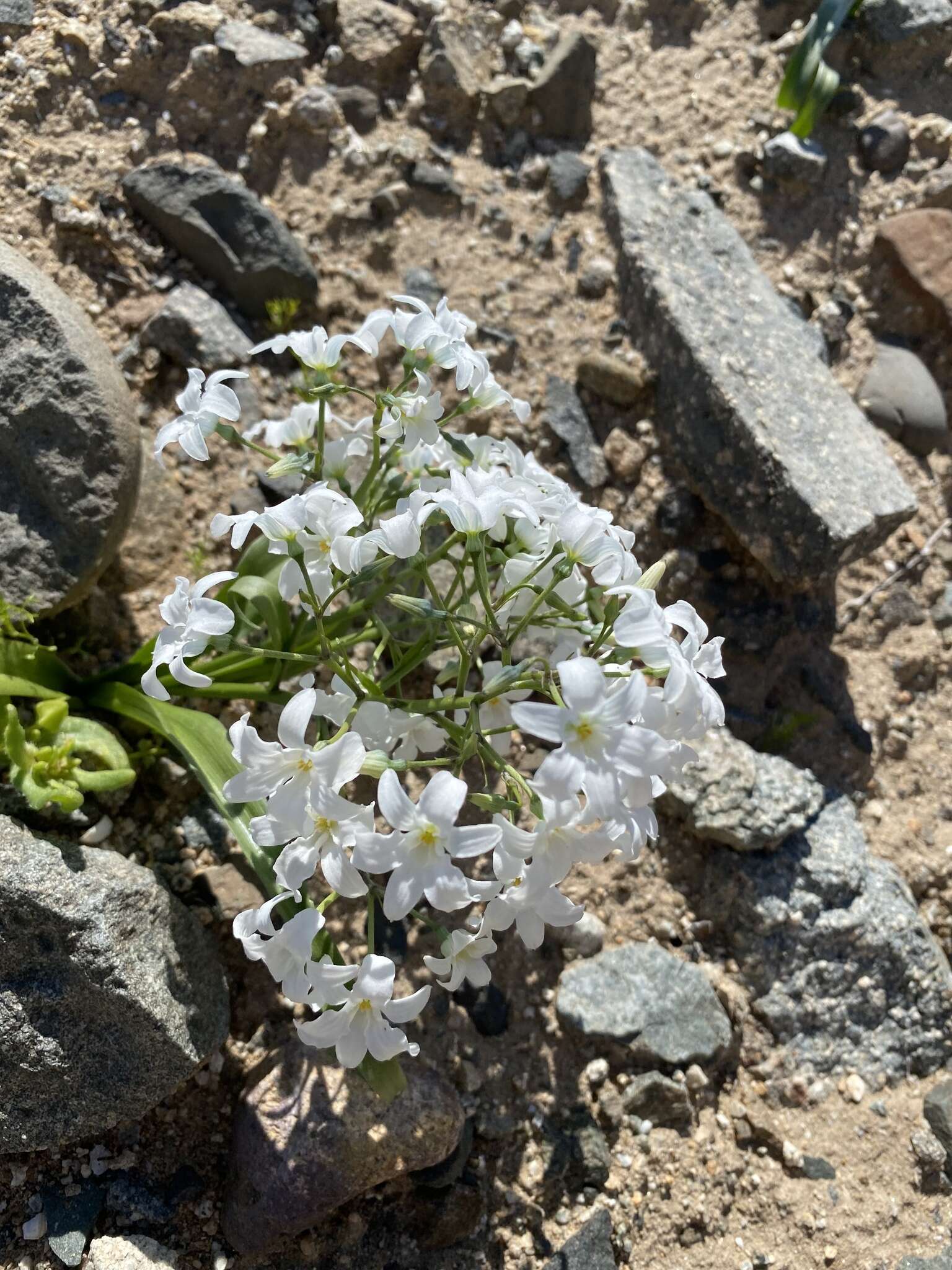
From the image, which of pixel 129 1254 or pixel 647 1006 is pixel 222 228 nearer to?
pixel 647 1006

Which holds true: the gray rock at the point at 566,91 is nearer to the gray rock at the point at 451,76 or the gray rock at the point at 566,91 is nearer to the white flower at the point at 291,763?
the gray rock at the point at 451,76

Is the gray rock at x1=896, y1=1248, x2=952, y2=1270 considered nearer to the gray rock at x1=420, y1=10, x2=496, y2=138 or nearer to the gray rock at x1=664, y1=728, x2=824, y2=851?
the gray rock at x1=664, y1=728, x2=824, y2=851

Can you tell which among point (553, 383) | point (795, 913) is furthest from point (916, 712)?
point (553, 383)

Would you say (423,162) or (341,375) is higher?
(423,162)

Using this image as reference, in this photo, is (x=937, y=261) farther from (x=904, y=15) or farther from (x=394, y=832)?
(x=394, y=832)

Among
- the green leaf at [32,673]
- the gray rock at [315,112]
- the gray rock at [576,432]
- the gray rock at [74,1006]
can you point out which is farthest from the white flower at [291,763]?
the gray rock at [315,112]

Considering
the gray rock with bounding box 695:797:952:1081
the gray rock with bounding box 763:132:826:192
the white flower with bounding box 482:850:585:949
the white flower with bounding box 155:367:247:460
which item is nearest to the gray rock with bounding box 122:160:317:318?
the white flower with bounding box 155:367:247:460
